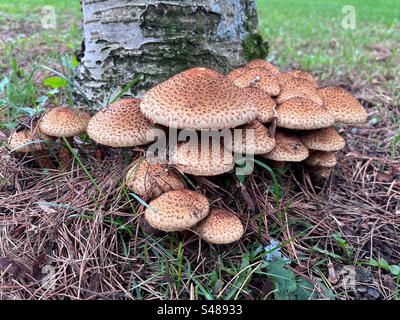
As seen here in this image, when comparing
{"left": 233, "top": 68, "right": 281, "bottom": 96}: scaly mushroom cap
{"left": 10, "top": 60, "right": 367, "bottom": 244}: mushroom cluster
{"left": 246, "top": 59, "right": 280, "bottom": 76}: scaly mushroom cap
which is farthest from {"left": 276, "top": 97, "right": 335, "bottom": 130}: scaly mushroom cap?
{"left": 246, "top": 59, "right": 280, "bottom": 76}: scaly mushroom cap

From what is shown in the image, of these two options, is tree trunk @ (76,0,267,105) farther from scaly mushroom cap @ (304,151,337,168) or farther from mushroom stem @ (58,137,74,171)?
scaly mushroom cap @ (304,151,337,168)

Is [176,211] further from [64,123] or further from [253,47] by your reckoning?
[253,47]

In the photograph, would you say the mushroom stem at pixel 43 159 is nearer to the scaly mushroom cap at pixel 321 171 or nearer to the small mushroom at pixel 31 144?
the small mushroom at pixel 31 144


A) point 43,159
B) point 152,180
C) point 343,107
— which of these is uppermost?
point 343,107

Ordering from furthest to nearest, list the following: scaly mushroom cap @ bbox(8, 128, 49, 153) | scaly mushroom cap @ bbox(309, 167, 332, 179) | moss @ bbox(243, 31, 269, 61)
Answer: moss @ bbox(243, 31, 269, 61) < scaly mushroom cap @ bbox(309, 167, 332, 179) < scaly mushroom cap @ bbox(8, 128, 49, 153)

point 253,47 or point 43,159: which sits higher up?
point 253,47

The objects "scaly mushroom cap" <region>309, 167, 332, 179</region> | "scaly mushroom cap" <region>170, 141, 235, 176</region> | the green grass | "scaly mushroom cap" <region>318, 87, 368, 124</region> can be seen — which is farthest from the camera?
the green grass

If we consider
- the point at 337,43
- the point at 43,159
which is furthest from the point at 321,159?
the point at 337,43
